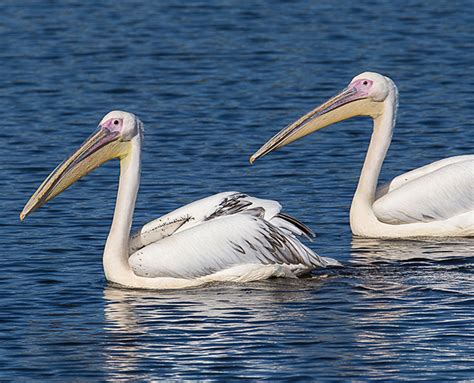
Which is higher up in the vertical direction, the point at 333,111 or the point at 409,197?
the point at 333,111

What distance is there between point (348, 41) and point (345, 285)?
8.57 metres

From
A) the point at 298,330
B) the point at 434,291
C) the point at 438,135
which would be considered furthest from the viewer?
the point at 438,135

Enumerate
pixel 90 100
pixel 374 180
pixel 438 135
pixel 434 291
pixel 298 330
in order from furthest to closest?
pixel 90 100 < pixel 438 135 < pixel 374 180 < pixel 434 291 < pixel 298 330

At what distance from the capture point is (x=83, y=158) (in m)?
9.27

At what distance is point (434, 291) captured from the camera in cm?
880

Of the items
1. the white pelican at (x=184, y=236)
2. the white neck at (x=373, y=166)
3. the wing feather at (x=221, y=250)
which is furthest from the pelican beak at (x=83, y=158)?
the white neck at (x=373, y=166)

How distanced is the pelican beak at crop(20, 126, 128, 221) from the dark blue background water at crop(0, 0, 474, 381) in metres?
0.51

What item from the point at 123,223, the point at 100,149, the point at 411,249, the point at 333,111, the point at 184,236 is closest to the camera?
the point at 184,236

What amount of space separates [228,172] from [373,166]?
1.53 metres

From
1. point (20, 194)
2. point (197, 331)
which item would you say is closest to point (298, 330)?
point (197, 331)

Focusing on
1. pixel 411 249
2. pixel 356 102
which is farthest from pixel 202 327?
pixel 356 102

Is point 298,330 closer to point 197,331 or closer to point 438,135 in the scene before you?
point 197,331

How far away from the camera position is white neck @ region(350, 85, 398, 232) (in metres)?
10.6

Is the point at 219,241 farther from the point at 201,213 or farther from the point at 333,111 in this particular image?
the point at 333,111
